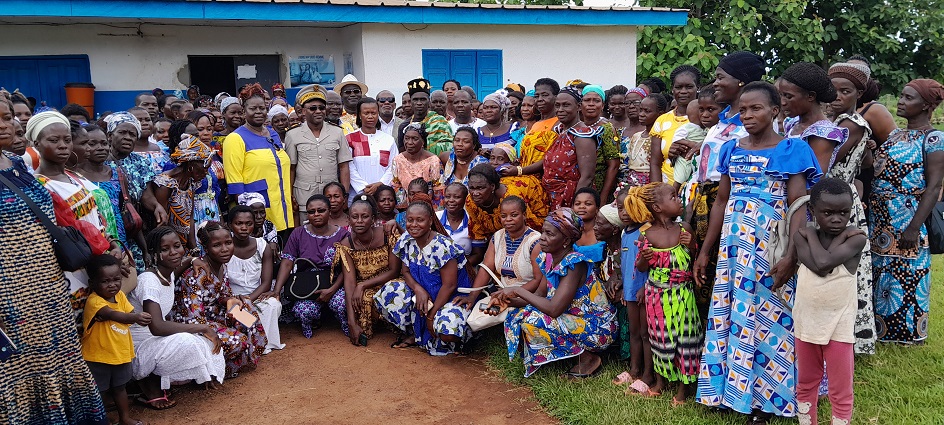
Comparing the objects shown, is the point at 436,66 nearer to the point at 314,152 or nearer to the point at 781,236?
the point at 314,152

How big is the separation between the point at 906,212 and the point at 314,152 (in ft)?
15.6

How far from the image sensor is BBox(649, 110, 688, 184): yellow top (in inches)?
207

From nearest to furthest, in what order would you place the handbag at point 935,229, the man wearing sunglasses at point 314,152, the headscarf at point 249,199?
1. the handbag at point 935,229
2. the headscarf at point 249,199
3. the man wearing sunglasses at point 314,152

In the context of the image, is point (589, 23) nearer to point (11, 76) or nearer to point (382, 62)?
point (382, 62)

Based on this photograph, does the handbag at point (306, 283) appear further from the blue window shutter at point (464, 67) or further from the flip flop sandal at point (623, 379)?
the blue window shutter at point (464, 67)

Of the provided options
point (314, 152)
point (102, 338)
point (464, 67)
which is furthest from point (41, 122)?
point (464, 67)

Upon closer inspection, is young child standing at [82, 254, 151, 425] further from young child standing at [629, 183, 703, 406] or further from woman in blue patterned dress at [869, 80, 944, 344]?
woman in blue patterned dress at [869, 80, 944, 344]

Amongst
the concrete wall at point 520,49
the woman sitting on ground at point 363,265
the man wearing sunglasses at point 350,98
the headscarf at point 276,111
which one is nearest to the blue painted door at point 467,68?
the concrete wall at point 520,49

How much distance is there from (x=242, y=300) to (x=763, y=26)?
44.2 ft

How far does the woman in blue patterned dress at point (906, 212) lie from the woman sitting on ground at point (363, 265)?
3.55 m

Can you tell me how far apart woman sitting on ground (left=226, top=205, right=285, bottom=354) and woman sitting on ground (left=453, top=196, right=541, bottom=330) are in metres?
1.46

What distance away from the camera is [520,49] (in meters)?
12.8

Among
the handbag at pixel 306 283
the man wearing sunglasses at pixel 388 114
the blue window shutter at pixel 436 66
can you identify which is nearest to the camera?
the handbag at pixel 306 283

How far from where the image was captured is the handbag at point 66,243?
3660mm
